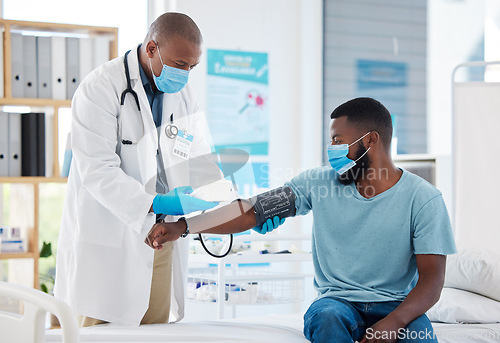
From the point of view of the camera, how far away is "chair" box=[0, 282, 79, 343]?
43.4 inches

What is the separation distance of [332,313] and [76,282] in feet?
2.53

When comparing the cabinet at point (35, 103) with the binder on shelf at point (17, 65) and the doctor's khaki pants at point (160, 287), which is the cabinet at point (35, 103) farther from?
the doctor's khaki pants at point (160, 287)

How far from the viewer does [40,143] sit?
2750mm

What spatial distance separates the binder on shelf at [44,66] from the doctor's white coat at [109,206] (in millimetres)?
1003

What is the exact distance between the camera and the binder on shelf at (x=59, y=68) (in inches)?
109

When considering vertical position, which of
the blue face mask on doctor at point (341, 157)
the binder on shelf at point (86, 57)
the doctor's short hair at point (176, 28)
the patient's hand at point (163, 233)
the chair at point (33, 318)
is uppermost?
the binder on shelf at point (86, 57)

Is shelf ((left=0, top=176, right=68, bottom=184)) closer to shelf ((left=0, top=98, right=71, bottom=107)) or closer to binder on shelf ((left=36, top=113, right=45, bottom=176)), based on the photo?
binder on shelf ((left=36, top=113, right=45, bottom=176))

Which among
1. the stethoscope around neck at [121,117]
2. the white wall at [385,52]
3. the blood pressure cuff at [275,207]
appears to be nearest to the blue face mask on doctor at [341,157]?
the blood pressure cuff at [275,207]

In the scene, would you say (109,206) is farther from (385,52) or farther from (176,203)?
(385,52)

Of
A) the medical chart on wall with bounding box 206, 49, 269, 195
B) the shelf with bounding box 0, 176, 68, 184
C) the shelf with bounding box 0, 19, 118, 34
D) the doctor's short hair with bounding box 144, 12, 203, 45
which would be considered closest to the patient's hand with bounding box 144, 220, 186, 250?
the doctor's short hair with bounding box 144, 12, 203, 45

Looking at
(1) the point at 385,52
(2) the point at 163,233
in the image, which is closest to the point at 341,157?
(2) the point at 163,233

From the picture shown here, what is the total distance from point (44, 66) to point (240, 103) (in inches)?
53.3

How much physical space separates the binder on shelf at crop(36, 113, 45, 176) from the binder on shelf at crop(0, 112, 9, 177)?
0.43ft

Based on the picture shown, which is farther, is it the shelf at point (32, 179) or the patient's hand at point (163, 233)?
the shelf at point (32, 179)
